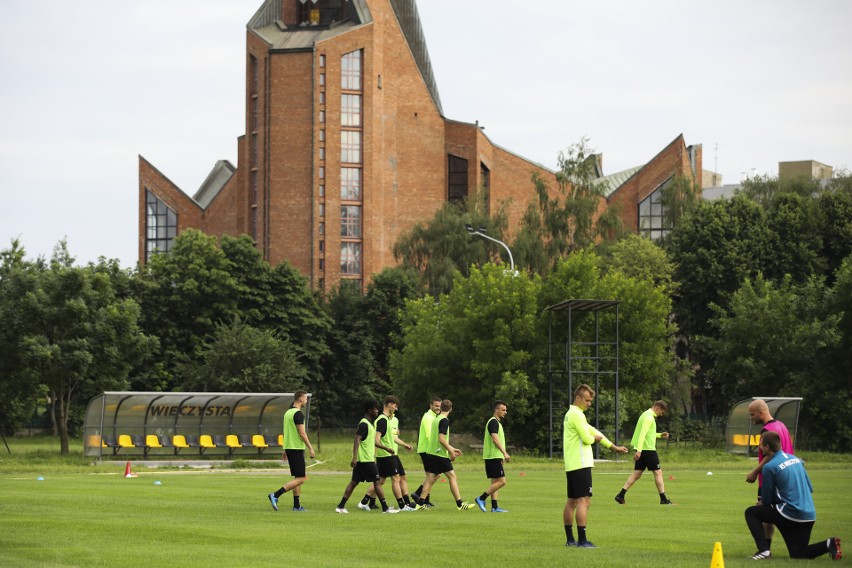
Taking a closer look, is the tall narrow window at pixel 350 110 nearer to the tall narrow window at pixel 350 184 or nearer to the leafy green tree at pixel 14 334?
the tall narrow window at pixel 350 184

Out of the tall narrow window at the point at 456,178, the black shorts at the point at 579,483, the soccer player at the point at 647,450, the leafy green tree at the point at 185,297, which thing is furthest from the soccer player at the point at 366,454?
the tall narrow window at the point at 456,178

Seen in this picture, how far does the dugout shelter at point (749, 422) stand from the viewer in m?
49.8

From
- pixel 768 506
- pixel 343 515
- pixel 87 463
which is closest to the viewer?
pixel 768 506

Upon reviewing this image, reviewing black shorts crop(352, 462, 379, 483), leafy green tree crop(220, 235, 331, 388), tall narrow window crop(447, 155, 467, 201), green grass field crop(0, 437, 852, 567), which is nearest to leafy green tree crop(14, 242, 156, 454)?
green grass field crop(0, 437, 852, 567)

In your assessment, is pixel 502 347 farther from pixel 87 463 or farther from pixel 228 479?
pixel 228 479

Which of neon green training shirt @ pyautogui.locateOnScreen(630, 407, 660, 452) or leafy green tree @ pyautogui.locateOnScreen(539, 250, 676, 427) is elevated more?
leafy green tree @ pyautogui.locateOnScreen(539, 250, 676, 427)

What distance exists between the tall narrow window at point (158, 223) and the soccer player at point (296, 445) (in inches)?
3739

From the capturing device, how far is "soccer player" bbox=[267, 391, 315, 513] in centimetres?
2123

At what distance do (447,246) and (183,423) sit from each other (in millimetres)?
38030

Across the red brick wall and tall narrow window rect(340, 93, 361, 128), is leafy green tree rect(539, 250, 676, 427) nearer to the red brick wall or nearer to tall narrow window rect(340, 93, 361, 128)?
tall narrow window rect(340, 93, 361, 128)

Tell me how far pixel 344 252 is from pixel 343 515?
80.8 meters

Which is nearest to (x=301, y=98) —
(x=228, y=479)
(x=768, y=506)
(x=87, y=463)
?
(x=87, y=463)

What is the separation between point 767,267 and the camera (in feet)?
246

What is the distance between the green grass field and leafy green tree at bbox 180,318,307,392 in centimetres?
3920
